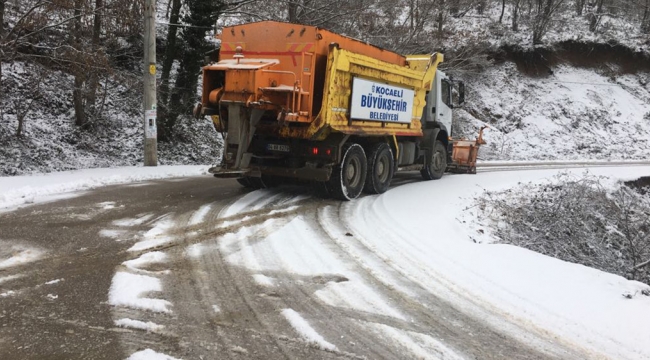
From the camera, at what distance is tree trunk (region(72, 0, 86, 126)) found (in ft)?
38.2

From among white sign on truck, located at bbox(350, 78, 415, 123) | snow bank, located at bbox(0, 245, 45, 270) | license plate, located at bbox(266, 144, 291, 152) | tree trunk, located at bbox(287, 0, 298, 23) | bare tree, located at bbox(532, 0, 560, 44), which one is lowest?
snow bank, located at bbox(0, 245, 45, 270)

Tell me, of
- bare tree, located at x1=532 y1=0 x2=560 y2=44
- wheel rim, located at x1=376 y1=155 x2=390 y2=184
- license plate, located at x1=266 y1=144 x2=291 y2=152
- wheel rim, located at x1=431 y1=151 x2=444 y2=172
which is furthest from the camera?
bare tree, located at x1=532 y1=0 x2=560 y2=44

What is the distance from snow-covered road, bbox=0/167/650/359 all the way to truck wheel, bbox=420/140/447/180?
526cm

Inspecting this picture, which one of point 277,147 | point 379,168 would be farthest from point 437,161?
point 277,147

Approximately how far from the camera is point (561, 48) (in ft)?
107

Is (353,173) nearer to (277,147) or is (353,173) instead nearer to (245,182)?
(277,147)

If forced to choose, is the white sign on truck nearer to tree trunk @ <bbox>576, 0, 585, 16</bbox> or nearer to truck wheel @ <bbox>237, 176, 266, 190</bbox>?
truck wheel @ <bbox>237, 176, 266, 190</bbox>

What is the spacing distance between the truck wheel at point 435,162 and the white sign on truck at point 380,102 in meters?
1.98

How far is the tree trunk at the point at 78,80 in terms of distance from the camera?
11633 millimetres

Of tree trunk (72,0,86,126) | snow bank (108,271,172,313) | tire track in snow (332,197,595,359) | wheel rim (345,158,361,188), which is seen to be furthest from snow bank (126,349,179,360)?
tree trunk (72,0,86,126)

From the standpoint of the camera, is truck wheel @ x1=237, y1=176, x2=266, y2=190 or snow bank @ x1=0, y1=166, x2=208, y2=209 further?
truck wheel @ x1=237, y1=176, x2=266, y2=190

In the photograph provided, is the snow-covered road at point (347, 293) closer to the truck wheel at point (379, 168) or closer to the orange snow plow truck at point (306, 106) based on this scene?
the orange snow plow truck at point (306, 106)

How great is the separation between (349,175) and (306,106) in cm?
184

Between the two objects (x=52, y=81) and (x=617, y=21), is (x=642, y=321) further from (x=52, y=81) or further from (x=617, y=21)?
(x=617, y=21)
